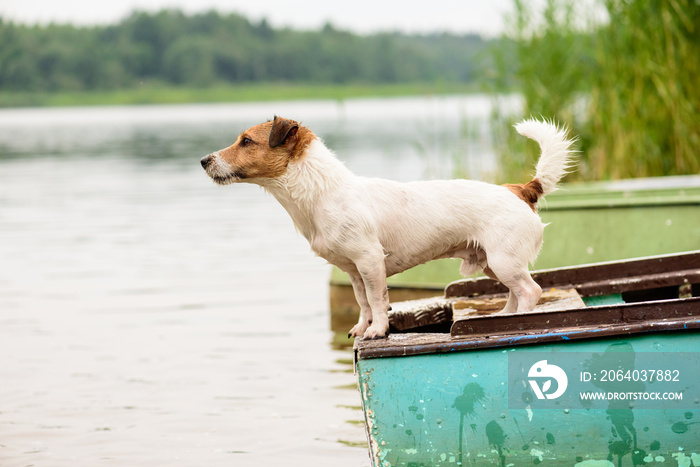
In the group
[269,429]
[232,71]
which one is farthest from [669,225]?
[232,71]

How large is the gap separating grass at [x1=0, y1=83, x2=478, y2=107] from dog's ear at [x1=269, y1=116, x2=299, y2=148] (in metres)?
66.4

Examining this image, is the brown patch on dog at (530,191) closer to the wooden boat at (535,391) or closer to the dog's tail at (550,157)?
the dog's tail at (550,157)

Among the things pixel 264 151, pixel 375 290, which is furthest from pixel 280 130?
pixel 375 290

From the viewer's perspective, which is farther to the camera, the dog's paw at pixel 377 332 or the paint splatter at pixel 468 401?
the dog's paw at pixel 377 332

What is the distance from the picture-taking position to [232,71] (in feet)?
247

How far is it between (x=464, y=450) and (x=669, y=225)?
3.80m

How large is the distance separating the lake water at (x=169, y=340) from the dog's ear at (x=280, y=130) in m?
1.22

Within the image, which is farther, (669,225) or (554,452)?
(669,225)

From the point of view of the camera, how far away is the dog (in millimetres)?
3926

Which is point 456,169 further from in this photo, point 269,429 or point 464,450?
point 464,450

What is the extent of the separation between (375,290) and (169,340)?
4.86 metres

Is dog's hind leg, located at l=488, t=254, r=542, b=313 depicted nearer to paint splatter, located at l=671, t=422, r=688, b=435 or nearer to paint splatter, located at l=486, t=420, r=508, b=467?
paint splatter, located at l=486, t=420, r=508, b=467

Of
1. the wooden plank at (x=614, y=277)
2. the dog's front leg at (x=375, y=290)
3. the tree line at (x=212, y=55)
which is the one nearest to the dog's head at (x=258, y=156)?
the dog's front leg at (x=375, y=290)

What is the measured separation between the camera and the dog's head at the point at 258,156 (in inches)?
154
